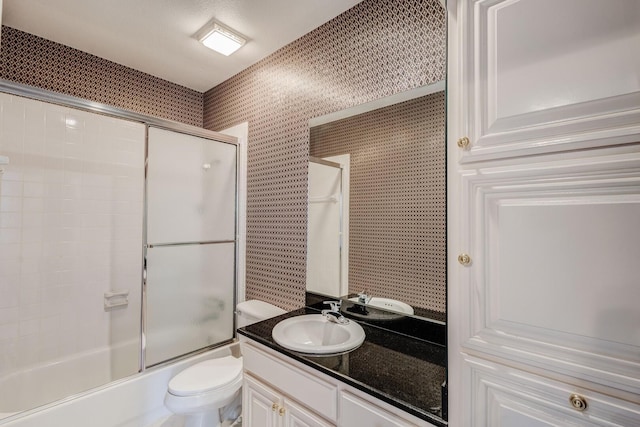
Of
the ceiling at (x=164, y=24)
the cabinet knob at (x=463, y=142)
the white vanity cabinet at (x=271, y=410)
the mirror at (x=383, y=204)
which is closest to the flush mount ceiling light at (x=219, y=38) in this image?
the ceiling at (x=164, y=24)

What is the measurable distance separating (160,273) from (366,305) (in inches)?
59.5

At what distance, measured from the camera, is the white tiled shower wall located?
1.96 meters

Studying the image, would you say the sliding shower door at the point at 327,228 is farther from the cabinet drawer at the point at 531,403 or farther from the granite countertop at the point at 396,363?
the cabinet drawer at the point at 531,403

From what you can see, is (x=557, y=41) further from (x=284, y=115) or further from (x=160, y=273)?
(x=160, y=273)

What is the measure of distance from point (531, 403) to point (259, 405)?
→ 1.15m

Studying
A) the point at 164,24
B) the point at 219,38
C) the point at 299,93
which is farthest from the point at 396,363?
the point at 164,24

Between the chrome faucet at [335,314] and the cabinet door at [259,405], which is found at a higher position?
the chrome faucet at [335,314]

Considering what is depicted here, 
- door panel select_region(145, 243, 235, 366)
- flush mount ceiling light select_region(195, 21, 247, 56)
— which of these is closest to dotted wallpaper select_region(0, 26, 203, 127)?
flush mount ceiling light select_region(195, 21, 247, 56)

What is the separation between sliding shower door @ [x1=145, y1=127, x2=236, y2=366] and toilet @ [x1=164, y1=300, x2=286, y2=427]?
0.37 m

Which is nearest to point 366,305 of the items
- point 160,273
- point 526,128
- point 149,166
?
point 526,128

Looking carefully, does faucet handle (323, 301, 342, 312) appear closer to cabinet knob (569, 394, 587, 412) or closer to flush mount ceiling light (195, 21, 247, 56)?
cabinet knob (569, 394, 587, 412)

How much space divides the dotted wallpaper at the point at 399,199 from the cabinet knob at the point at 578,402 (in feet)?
2.28

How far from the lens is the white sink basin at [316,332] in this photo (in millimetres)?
1333

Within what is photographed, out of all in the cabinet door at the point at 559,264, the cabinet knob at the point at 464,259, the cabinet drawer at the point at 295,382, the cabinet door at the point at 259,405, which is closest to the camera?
the cabinet door at the point at 559,264
